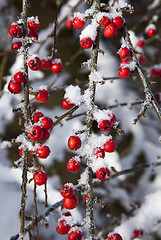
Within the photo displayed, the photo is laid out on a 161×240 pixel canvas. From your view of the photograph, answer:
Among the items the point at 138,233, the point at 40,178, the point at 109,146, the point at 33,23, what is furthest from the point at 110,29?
the point at 138,233

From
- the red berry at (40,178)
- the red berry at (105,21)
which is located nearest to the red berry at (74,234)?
the red berry at (40,178)

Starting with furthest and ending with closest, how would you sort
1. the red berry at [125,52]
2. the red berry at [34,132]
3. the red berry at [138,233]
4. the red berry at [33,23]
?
the red berry at [138,233] → the red berry at [33,23] → the red berry at [125,52] → the red berry at [34,132]

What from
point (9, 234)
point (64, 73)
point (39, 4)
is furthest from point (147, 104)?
point (39, 4)

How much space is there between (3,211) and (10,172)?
38 cm

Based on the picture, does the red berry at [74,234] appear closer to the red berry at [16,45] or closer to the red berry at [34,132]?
the red berry at [34,132]

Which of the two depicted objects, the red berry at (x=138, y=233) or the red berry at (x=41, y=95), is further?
the red berry at (x=138, y=233)

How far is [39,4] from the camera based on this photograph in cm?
247

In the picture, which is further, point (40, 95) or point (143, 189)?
point (143, 189)

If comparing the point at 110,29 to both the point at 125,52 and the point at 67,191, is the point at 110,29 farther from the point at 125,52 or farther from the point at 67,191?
the point at 67,191

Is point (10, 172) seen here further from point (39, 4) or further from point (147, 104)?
point (39, 4)

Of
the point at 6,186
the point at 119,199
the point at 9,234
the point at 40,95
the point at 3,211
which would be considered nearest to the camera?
the point at 40,95

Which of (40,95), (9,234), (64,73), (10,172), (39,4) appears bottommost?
(9,234)

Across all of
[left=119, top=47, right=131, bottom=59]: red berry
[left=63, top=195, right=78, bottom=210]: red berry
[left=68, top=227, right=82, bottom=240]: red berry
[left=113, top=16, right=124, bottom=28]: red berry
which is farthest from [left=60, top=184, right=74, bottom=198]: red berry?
[left=113, top=16, right=124, bottom=28]: red berry

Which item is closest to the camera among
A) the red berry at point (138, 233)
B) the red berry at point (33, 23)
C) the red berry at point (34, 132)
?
the red berry at point (34, 132)
